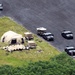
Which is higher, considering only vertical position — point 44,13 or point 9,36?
point 44,13

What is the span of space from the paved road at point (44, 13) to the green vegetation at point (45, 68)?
22902 mm

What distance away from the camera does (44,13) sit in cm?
15650

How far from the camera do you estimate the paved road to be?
148500 millimetres

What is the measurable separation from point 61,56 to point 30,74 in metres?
14.8

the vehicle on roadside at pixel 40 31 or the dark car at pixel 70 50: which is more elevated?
the vehicle on roadside at pixel 40 31

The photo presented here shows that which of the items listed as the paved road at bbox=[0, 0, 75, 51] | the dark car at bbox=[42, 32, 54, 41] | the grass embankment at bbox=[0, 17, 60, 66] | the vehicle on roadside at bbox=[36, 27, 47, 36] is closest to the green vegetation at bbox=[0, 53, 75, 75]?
the grass embankment at bbox=[0, 17, 60, 66]

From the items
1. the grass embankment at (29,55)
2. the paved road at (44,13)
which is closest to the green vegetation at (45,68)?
the grass embankment at (29,55)

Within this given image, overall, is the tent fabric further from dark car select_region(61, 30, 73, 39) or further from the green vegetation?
the green vegetation

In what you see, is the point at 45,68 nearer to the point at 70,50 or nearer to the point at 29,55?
the point at 29,55

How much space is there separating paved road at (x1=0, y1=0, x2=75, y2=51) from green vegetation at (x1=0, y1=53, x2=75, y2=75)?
22902mm

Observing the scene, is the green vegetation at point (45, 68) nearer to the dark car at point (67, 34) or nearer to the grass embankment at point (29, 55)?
the grass embankment at point (29, 55)

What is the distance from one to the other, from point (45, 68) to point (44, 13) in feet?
152

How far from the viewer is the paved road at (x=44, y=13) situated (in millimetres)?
148500

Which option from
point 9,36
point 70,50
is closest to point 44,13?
point 9,36
